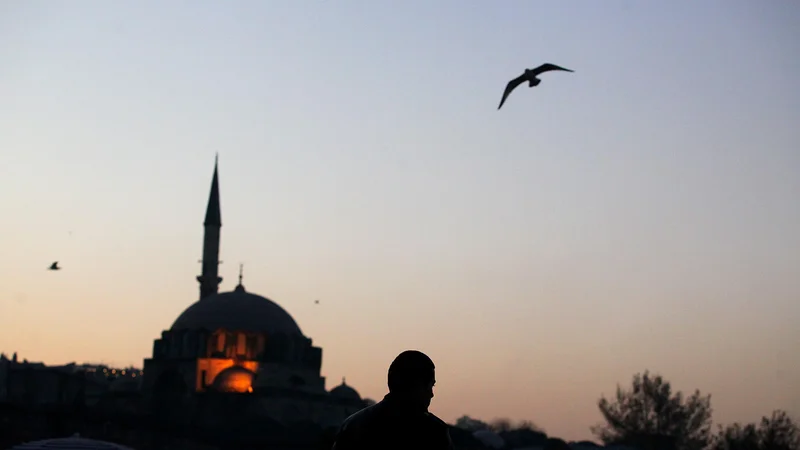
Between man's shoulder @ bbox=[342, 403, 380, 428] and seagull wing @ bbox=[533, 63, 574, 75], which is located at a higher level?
seagull wing @ bbox=[533, 63, 574, 75]

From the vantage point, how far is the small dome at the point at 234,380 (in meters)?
64.6

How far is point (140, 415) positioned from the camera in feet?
197

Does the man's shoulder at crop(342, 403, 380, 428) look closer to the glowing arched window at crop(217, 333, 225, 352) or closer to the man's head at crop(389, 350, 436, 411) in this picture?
the man's head at crop(389, 350, 436, 411)

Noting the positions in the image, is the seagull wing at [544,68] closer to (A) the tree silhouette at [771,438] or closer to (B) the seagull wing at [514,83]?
(B) the seagull wing at [514,83]

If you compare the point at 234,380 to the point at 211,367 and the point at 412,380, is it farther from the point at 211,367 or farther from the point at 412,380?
the point at 412,380

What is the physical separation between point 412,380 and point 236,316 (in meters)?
66.5

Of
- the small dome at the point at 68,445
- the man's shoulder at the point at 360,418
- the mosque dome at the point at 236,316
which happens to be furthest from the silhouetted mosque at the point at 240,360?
the man's shoulder at the point at 360,418

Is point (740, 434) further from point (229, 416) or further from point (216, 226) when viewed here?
point (216, 226)

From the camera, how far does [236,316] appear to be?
69312mm

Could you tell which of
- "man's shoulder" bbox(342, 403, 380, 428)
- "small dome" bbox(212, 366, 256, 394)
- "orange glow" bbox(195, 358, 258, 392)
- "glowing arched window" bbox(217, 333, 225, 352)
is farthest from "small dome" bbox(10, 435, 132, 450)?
"glowing arched window" bbox(217, 333, 225, 352)

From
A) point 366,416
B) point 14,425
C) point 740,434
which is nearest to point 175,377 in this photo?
point 14,425

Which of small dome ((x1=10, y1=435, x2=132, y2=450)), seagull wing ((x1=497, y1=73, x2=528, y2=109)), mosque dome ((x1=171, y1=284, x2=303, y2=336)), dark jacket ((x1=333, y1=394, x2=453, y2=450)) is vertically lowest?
dark jacket ((x1=333, y1=394, x2=453, y2=450))

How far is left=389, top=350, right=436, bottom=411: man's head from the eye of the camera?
3.59m

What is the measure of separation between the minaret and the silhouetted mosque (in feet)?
0.19
